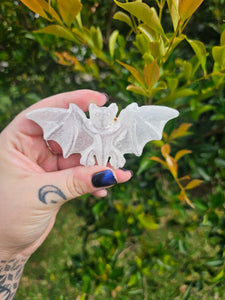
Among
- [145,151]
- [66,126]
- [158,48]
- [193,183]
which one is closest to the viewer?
[158,48]

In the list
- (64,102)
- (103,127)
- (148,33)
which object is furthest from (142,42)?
(64,102)

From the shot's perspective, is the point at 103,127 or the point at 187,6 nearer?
the point at 187,6

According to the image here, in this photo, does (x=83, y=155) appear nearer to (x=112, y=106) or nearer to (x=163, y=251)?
(x=112, y=106)

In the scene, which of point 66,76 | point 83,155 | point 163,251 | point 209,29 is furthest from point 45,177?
point 209,29

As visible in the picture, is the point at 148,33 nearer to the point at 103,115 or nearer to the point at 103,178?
the point at 103,115

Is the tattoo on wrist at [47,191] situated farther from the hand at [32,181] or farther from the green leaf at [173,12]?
the green leaf at [173,12]

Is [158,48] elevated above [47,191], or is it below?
above

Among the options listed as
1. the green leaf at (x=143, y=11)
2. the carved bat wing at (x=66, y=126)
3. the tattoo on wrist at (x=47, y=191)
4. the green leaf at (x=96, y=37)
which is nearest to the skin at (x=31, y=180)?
the tattoo on wrist at (x=47, y=191)
